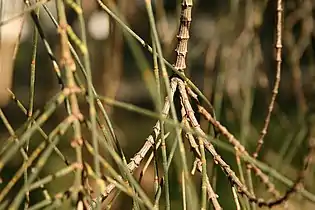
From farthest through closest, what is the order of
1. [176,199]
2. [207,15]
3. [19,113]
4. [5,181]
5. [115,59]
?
[207,15] → [19,113] → [5,181] → [176,199] → [115,59]

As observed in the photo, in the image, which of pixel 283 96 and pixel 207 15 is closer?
pixel 283 96

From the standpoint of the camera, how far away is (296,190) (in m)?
0.45

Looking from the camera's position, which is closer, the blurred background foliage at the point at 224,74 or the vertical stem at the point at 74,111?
the vertical stem at the point at 74,111

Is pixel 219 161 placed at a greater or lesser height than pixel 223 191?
greater

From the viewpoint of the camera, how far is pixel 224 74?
132cm

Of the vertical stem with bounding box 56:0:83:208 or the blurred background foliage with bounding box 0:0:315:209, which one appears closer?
the vertical stem with bounding box 56:0:83:208

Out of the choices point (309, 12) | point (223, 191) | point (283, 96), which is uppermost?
point (309, 12)

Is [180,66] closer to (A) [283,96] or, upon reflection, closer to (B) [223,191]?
(B) [223,191]

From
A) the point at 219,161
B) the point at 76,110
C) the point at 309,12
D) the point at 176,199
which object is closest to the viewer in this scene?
the point at 76,110

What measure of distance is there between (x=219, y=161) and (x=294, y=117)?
117 inches

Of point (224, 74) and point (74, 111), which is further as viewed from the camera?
point (224, 74)

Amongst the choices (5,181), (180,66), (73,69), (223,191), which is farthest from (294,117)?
(73,69)

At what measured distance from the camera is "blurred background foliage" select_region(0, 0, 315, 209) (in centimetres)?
137

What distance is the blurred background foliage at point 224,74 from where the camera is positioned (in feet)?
4.50
